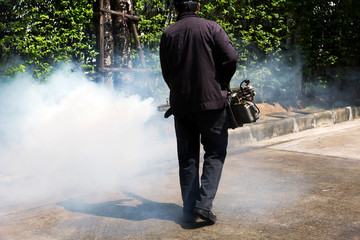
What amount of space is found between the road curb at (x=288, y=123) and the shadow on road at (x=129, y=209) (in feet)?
10.1

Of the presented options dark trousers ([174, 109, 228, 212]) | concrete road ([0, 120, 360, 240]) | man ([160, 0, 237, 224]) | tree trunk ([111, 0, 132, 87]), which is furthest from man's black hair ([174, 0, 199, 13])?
tree trunk ([111, 0, 132, 87])

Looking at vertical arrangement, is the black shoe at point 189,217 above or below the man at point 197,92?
below

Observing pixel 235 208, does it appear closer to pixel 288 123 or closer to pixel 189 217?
pixel 189 217

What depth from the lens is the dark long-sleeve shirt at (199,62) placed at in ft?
10.3

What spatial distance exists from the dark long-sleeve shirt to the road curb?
3.59 meters

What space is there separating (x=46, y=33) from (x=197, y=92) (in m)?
3.95

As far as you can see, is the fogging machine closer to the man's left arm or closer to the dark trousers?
the dark trousers

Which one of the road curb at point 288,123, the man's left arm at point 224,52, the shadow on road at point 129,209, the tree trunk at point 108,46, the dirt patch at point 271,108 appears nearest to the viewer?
the man's left arm at point 224,52

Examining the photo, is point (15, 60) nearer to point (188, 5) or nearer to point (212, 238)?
point (188, 5)

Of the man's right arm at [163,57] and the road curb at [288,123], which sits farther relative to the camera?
the road curb at [288,123]

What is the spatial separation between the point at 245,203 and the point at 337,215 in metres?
0.77

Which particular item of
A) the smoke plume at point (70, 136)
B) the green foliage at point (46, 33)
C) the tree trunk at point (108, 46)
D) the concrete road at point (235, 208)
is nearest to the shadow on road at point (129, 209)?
the concrete road at point (235, 208)

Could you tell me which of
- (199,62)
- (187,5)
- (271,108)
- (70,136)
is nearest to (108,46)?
(70,136)

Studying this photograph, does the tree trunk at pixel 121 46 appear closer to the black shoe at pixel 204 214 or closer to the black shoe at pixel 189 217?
the black shoe at pixel 189 217
